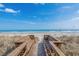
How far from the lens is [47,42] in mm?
2094

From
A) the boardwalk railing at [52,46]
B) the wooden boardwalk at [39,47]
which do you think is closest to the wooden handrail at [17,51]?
the wooden boardwalk at [39,47]

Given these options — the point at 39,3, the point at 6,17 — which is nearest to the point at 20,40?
the point at 6,17

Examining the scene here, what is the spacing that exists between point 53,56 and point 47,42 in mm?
144

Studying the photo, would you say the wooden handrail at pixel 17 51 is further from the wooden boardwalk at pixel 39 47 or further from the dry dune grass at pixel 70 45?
the dry dune grass at pixel 70 45

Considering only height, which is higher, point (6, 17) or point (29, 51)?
point (6, 17)

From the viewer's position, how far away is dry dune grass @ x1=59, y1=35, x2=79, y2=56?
2.06 m

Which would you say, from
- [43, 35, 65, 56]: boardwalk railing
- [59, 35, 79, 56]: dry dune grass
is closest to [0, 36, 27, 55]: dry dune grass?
[43, 35, 65, 56]: boardwalk railing

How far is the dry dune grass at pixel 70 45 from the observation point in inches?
81.1

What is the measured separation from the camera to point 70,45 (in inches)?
81.7

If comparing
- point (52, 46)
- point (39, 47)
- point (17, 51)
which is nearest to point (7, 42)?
point (17, 51)

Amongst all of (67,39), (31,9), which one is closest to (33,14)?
(31,9)

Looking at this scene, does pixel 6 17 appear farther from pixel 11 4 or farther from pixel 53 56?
pixel 53 56

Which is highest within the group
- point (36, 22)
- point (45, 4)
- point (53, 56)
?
point (45, 4)

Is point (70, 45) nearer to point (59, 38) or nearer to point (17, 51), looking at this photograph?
Answer: point (59, 38)
